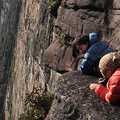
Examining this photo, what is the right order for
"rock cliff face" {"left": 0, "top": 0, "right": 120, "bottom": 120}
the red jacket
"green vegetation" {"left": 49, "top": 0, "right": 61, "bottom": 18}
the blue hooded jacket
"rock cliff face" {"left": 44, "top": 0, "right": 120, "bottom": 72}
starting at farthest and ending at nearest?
1. "green vegetation" {"left": 49, "top": 0, "right": 61, "bottom": 18}
2. "rock cliff face" {"left": 44, "top": 0, "right": 120, "bottom": 72}
3. the blue hooded jacket
4. "rock cliff face" {"left": 0, "top": 0, "right": 120, "bottom": 120}
5. the red jacket

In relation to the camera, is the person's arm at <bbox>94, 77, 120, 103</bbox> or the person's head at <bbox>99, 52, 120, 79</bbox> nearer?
the person's arm at <bbox>94, 77, 120, 103</bbox>

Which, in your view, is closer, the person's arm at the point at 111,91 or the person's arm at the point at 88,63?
the person's arm at the point at 111,91

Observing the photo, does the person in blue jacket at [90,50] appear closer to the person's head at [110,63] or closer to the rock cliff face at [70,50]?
the rock cliff face at [70,50]

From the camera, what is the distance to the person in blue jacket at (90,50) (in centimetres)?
387

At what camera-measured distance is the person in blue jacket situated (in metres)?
3.87

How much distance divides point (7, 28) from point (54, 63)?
24555 millimetres

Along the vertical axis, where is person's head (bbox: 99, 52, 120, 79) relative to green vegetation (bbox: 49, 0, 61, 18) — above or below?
below

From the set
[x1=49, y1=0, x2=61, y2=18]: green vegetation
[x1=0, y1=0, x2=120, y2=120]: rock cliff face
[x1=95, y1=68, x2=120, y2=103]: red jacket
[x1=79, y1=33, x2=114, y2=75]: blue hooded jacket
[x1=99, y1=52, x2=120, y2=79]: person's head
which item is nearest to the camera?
[x1=95, y1=68, x2=120, y2=103]: red jacket

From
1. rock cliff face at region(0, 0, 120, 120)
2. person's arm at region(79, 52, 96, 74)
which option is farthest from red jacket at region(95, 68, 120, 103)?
person's arm at region(79, 52, 96, 74)

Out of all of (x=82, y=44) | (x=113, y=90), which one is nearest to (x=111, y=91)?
(x=113, y=90)

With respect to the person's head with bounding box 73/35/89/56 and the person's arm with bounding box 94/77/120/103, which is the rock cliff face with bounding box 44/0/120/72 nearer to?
the person's head with bounding box 73/35/89/56

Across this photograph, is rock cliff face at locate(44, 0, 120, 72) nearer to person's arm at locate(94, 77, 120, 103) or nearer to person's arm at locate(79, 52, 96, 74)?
person's arm at locate(79, 52, 96, 74)


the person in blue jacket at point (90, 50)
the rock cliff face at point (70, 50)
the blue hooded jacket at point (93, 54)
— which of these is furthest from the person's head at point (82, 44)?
the rock cliff face at point (70, 50)

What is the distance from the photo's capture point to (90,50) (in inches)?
152
